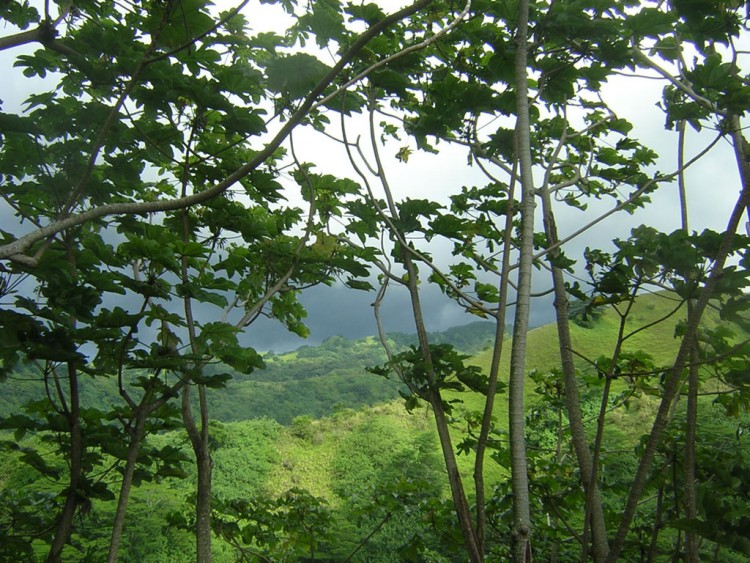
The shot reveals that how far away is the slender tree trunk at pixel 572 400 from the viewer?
2025 millimetres

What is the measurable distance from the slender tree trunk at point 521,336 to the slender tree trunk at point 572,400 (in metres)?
0.35

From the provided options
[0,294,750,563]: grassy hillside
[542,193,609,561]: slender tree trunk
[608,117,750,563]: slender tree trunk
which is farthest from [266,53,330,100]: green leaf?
[0,294,750,563]: grassy hillside

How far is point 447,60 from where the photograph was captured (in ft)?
8.68

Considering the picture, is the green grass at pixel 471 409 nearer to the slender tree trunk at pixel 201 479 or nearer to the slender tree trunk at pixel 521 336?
the slender tree trunk at pixel 201 479

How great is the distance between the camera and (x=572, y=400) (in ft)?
7.33

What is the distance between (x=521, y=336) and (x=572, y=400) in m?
0.66

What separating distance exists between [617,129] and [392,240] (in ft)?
5.37

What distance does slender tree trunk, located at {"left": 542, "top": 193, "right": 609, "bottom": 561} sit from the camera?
79.7 inches

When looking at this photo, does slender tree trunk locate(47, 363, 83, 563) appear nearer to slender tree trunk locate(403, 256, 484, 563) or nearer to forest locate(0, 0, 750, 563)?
forest locate(0, 0, 750, 563)

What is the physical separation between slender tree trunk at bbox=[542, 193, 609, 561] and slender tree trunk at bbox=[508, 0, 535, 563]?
35 centimetres

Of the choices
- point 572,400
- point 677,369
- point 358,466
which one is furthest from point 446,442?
point 358,466

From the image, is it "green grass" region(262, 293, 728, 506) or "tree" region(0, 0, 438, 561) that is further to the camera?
"green grass" region(262, 293, 728, 506)

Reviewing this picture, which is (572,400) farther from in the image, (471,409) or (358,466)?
(471,409)

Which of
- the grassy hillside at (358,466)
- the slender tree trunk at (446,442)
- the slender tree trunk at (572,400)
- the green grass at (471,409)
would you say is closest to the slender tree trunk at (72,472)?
the grassy hillside at (358,466)
